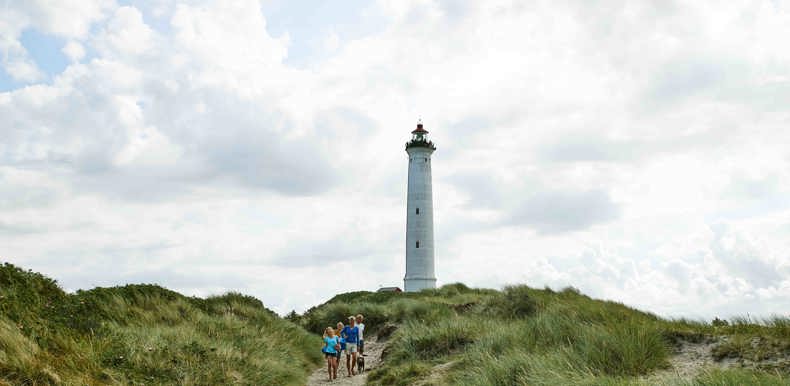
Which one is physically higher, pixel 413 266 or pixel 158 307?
pixel 413 266

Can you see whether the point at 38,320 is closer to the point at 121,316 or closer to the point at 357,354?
the point at 121,316

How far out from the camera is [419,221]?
51.6 meters

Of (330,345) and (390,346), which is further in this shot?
(390,346)

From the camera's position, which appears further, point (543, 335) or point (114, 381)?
point (543, 335)

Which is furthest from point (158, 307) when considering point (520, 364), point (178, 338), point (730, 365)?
point (730, 365)

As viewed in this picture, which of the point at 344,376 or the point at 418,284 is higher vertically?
the point at 418,284

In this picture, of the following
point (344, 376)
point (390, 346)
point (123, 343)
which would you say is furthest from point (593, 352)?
point (123, 343)

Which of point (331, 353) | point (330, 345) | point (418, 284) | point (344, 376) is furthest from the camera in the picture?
point (418, 284)

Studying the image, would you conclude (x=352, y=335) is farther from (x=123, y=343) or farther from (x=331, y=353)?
(x=123, y=343)

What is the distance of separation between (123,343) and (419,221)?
4013cm

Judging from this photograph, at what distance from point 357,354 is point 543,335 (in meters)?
7.09

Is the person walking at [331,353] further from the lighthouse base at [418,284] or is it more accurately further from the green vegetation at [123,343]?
the lighthouse base at [418,284]

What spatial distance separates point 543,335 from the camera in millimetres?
12539

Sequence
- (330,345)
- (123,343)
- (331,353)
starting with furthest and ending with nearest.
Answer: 1. (330,345)
2. (331,353)
3. (123,343)
